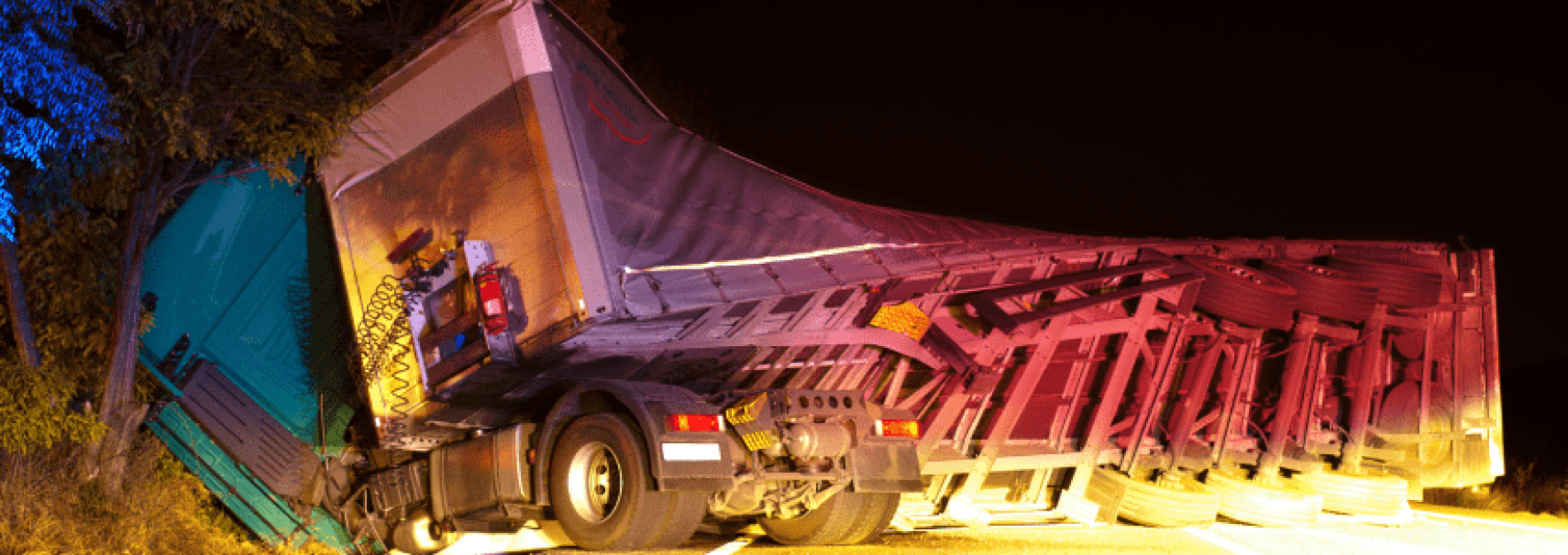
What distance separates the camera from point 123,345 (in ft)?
29.0

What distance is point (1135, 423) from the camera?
33.5ft

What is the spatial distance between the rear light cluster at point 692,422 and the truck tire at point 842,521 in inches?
41.1

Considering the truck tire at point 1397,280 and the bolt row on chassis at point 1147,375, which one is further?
the truck tire at point 1397,280

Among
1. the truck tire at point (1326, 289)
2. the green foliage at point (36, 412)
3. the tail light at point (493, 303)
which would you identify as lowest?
the green foliage at point (36, 412)

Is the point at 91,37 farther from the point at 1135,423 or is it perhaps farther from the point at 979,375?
the point at 1135,423

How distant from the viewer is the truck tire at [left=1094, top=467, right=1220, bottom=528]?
33.3 feet

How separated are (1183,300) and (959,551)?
11.6 feet

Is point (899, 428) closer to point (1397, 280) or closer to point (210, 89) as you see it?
point (1397, 280)

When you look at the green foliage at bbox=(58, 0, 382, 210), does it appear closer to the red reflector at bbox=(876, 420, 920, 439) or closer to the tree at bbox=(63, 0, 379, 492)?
the tree at bbox=(63, 0, 379, 492)

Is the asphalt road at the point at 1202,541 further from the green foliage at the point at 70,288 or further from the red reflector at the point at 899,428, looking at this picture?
the green foliage at the point at 70,288

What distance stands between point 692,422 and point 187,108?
4.29 m

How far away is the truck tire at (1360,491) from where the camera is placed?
11000mm

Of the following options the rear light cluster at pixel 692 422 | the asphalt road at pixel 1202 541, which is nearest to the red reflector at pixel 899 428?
the asphalt road at pixel 1202 541

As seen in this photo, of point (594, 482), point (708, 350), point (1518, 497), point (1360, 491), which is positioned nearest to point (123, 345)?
point (594, 482)
